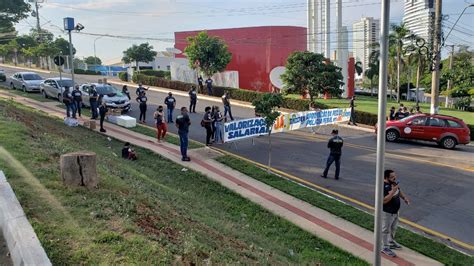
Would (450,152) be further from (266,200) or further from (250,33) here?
(250,33)

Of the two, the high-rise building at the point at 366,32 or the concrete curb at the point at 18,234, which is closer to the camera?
the concrete curb at the point at 18,234

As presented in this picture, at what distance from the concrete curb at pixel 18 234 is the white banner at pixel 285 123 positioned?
1110 cm

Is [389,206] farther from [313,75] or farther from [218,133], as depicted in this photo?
[313,75]

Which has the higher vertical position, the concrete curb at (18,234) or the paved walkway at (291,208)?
the concrete curb at (18,234)

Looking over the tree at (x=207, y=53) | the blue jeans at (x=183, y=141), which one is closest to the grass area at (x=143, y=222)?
the blue jeans at (x=183, y=141)

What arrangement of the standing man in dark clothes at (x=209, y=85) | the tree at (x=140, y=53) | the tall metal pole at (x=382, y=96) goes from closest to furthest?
1. the tall metal pole at (x=382, y=96)
2. the standing man in dark clothes at (x=209, y=85)
3. the tree at (x=140, y=53)

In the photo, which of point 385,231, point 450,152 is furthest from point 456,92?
point 385,231

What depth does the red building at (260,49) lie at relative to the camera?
3881cm

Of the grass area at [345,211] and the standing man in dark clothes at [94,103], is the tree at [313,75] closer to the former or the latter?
the standing man in dark clothes at [94,103]

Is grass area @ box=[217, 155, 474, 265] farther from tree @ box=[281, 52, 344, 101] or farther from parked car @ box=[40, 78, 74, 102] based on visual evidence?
parked car @ box=[40, 78, 74, 102]

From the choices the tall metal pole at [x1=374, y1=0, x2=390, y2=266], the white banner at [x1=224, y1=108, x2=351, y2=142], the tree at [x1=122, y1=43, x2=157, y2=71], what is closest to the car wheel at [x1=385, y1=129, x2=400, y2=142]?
the white banner at [x1=224, y1=108, x2=351, y2=142]

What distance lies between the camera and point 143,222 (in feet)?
19.4

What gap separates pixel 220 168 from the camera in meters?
13.5

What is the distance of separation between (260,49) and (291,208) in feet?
101
